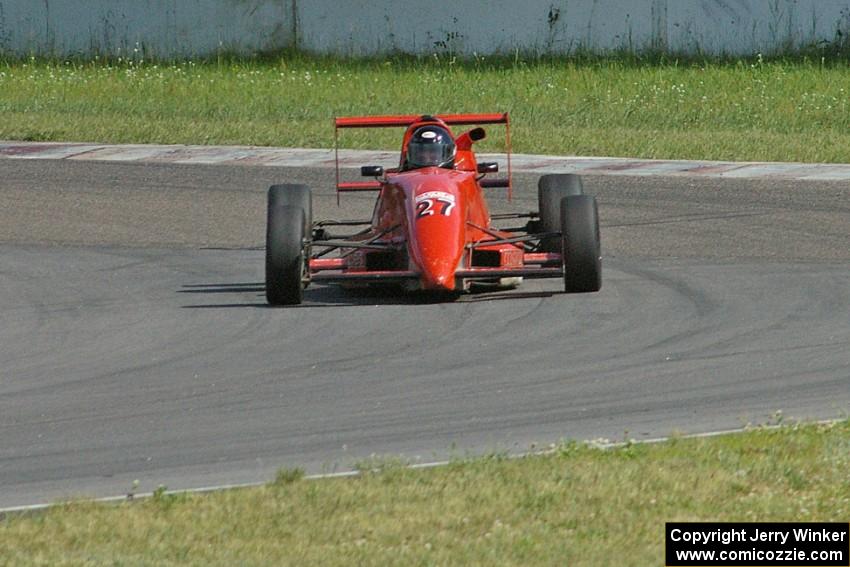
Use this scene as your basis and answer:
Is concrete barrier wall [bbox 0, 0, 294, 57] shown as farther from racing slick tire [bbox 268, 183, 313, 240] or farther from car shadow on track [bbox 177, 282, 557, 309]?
car shadow on track [bbox 177, 282, 557, 309]

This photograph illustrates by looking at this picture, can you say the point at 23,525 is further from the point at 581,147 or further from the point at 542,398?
the point at 581,147

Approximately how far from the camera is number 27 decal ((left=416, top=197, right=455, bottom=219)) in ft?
36.2

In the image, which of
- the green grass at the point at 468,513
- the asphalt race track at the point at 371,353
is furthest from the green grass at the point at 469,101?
the green grass at the point at 468,513

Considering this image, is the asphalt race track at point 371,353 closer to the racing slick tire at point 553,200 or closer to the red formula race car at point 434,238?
the red formula race car at point 434,238

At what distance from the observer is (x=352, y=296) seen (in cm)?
1159

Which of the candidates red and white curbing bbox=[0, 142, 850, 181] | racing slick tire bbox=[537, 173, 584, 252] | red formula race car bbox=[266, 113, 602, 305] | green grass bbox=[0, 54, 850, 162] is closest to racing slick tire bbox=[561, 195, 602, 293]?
red formula race car bbox=[266, 113, 602, 305]

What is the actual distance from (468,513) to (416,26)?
2370 centimetres

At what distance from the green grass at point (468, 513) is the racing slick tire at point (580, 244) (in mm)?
4241

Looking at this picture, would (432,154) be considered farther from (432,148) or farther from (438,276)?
(438,276)

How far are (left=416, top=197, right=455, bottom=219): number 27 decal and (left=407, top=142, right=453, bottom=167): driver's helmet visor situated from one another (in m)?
0.76

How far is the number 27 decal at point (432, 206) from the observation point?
36.2 ft

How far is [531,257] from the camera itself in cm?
1138

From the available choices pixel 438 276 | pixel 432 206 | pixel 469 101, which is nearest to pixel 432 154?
pixel 432 206

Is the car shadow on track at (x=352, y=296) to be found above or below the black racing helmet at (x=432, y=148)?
below
